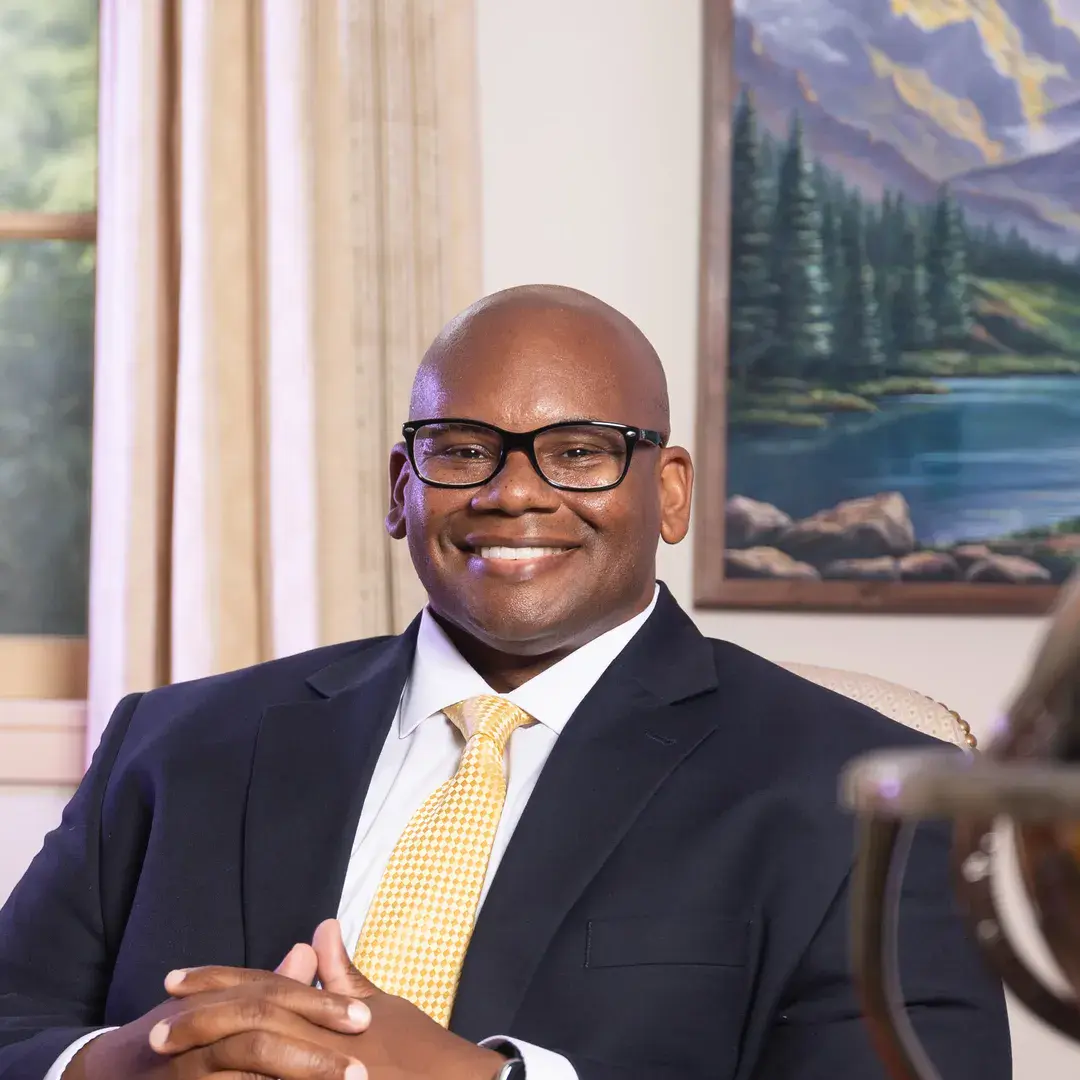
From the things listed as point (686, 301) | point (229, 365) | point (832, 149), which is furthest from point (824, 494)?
point (229, 365)

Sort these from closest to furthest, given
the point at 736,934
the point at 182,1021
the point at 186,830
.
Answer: the point at 182,1021, the point at 736,934, the point at 186,830

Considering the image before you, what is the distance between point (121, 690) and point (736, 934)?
1.62 meters

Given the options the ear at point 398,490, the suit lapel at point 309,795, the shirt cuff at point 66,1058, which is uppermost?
the ear at point 398,490

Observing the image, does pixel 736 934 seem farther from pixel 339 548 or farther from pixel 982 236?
pixel 982 236

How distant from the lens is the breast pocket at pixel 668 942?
60.1 inches

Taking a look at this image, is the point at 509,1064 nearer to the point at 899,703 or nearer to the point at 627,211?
the point at 899,703

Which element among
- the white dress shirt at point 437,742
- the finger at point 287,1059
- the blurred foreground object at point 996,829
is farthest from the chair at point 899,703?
the blurred foreground object at point 996,829

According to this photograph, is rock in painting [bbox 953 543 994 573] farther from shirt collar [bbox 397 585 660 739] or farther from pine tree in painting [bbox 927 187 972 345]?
shirt collar [bbox 397 585 660 739]

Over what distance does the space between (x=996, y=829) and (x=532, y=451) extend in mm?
1235

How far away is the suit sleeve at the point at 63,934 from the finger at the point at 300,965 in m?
0.40

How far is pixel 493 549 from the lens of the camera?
5.81 ft

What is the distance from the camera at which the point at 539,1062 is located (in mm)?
1396

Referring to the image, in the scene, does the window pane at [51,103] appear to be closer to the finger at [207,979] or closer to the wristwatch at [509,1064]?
the finger at [207,979]

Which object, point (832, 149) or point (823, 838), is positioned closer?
point (823, 838)
